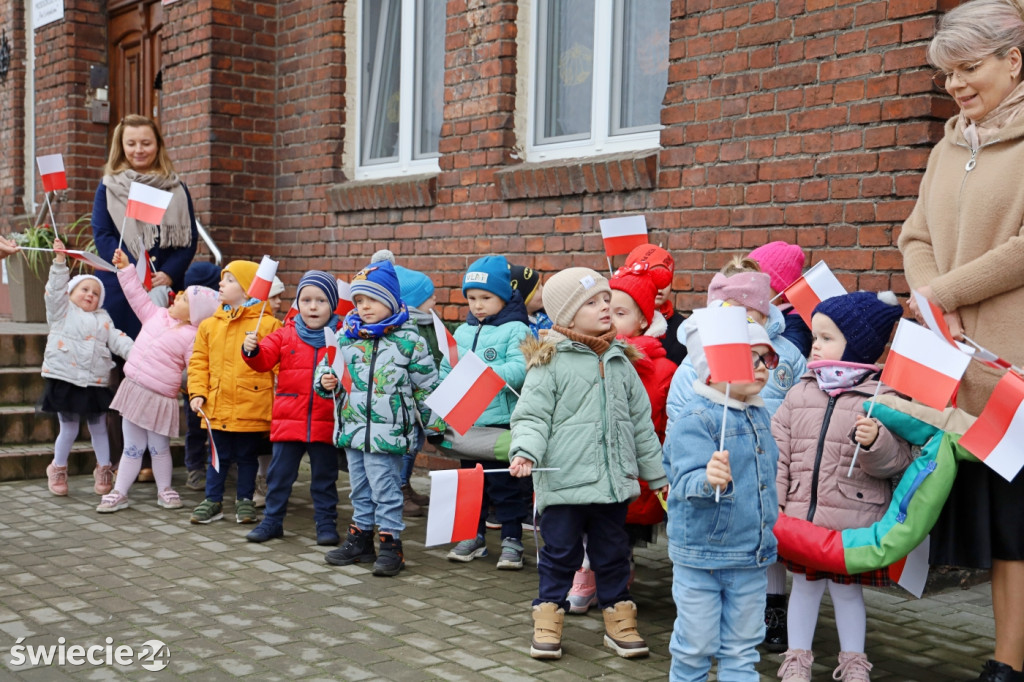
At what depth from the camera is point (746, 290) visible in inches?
165

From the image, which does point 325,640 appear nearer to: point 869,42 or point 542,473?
point 542,473

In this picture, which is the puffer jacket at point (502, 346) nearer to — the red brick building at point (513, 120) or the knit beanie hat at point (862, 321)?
the red brick building at point (513, 120)

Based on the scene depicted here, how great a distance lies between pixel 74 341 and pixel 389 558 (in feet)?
9.14

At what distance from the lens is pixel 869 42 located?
4.97m

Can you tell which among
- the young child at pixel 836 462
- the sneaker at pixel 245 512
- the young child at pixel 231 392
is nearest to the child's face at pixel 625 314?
the young child at pixel 836 462

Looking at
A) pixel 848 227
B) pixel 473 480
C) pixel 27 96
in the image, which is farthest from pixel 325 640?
pixel 27 96

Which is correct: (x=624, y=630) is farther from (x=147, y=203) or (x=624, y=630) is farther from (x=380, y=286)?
(x=147, y=203)

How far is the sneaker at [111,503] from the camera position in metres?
6.32

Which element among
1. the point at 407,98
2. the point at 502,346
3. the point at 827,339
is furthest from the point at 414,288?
the point at 827,339

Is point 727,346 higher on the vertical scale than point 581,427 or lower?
higher

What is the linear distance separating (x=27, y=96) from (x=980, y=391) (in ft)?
37.2

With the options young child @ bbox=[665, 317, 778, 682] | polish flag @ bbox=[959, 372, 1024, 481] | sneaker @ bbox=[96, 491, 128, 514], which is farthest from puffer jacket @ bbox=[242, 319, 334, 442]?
polish flag @ bbox=[959, 372, 1024, 481]

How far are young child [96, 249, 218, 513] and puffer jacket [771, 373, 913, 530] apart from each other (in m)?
3.87

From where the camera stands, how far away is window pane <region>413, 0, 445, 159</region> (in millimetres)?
8023
